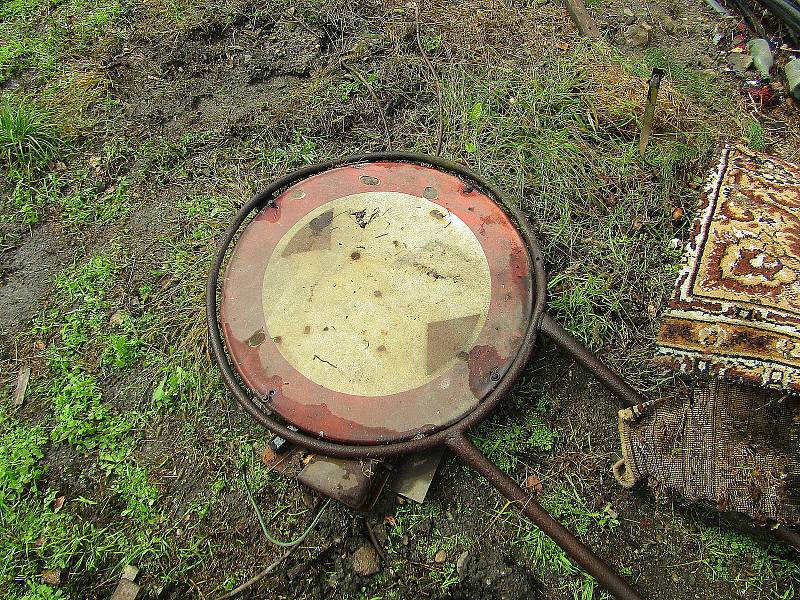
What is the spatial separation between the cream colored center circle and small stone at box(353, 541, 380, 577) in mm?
572

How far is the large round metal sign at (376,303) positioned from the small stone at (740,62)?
6.58 ft

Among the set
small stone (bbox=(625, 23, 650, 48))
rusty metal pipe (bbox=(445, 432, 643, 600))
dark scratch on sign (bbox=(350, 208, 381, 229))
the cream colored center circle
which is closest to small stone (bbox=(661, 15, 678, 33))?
small stone (bbox=(625, 23, 650, 48))

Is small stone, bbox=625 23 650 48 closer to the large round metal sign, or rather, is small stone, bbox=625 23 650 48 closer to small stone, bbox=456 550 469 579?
the large round metal sign

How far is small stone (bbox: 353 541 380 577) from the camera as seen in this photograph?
216cm

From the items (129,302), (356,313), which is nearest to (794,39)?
(356,313)

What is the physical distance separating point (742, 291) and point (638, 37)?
235 centimetres

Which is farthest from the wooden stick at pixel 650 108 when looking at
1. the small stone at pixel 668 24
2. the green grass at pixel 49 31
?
the green grass at pixel 49 31

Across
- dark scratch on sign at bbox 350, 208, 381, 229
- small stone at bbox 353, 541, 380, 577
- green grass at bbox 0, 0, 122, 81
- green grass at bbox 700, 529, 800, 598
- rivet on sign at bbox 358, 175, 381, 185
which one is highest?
green grass at bbox 0, 0, 122, 81

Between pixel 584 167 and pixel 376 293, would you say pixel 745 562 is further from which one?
pixel 584 167

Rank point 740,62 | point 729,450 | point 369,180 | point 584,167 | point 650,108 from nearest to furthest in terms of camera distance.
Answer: point 729,450
point 369,180
point 650,108
point 584,167
point 740,62

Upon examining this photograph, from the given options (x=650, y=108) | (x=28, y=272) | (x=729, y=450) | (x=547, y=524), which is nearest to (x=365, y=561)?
(x=547, y=524)

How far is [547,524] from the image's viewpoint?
6.72 ft

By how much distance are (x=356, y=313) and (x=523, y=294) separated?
0.66 metres

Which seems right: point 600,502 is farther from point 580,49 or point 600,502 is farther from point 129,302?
point 580,49
